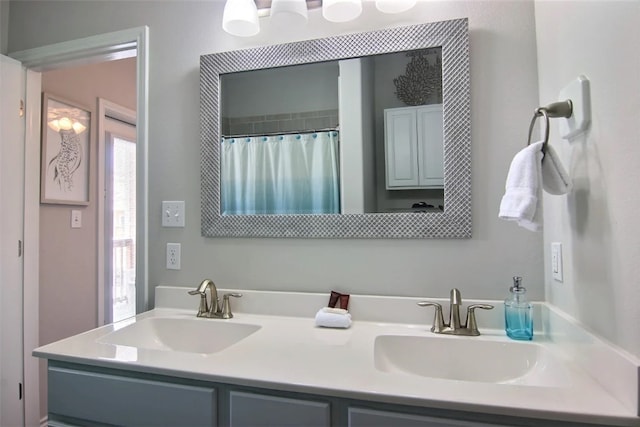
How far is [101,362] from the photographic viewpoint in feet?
3.37

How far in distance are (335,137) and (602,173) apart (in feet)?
2.85

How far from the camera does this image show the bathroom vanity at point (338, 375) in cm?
77

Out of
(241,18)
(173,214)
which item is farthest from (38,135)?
(241,18)

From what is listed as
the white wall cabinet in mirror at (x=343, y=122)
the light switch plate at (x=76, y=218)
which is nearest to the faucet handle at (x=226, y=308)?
the white wall cabinet in mirror at (x=343, y=122)

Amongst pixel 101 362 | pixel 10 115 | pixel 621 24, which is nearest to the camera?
pixel 621 24

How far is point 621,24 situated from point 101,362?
1.51m

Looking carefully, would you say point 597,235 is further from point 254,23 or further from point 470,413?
point 254,23

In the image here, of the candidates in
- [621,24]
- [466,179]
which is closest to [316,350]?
[466,179]

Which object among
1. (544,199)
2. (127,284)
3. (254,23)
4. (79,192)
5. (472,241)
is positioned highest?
(254,23)

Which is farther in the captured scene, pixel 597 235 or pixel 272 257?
pixel 272 257

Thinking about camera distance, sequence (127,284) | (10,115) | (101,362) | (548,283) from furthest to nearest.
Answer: (127,284) < (10,115) < (548,283) < (101,362)

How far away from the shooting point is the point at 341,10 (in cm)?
136

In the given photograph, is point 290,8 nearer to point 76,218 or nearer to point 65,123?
point 65,123

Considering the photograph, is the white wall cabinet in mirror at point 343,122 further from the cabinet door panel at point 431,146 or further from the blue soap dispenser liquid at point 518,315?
the blue soap dispenser liquid at point 518,315
